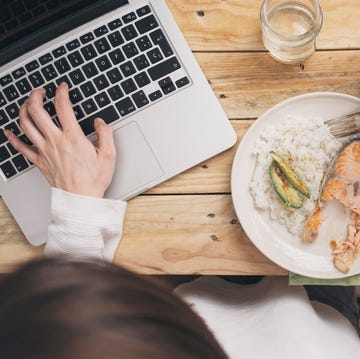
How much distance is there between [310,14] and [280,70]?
93 mm

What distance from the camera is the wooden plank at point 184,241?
2.92 feet

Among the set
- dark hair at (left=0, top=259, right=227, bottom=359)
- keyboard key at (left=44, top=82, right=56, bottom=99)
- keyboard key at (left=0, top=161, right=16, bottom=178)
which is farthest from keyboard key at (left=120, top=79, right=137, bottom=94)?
dark hair at (left=0, top=259, right=227, bottom=359)

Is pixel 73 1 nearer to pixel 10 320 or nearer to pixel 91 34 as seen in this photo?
pixel 91 34

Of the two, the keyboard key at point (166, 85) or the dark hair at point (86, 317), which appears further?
the keyboard key at point (166, 85)

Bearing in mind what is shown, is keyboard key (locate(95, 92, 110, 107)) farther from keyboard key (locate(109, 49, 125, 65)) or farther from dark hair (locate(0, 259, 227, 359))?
dark hair (locate(0, 259, 227, 359))

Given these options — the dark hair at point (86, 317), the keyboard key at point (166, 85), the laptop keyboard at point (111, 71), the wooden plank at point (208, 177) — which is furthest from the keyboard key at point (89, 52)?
the dark hair at point (86, 317)

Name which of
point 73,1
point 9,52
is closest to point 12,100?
point 9,52

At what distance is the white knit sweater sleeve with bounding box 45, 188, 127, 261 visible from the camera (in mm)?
859

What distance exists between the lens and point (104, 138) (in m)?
0.86

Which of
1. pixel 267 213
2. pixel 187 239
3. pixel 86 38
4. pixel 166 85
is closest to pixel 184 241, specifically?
pixel 187 239

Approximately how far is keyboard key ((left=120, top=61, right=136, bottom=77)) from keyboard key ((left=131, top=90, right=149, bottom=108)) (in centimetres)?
3

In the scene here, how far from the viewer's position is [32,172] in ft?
2.94

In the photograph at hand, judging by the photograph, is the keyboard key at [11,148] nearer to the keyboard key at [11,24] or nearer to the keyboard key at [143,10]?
the keyboard key at [11,24]

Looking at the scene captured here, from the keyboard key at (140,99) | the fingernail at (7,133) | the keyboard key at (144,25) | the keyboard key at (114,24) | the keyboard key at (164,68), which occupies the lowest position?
the keyboard key at (140,99)
